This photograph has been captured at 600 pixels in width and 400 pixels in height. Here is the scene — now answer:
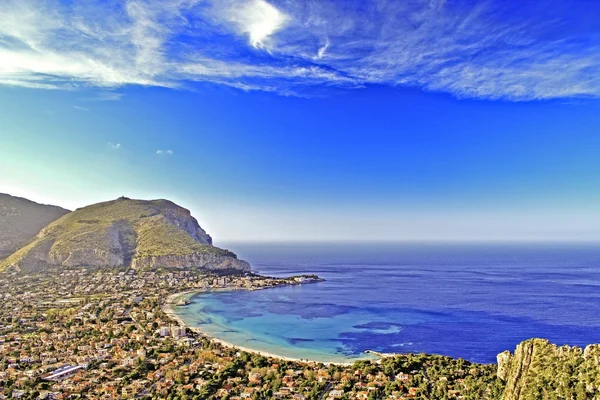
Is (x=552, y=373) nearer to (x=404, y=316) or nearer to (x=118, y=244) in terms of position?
(x=404, y=316)

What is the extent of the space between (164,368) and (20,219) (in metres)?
96.2

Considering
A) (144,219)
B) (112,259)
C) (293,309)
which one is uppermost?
(144,219)

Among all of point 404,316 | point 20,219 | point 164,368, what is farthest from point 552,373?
point 20,219

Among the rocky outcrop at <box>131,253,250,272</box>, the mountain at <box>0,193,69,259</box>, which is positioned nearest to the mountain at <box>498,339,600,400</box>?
the rocky outcrop at <box>131,253,250,272</box>

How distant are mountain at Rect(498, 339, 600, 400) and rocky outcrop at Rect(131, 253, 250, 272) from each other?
→ 72906 mm

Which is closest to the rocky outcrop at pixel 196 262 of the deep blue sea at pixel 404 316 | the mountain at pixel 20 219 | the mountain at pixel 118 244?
the mountain at pixel 118 244

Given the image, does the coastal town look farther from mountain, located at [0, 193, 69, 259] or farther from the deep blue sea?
mountain, located at [0, 193, 69, 259]

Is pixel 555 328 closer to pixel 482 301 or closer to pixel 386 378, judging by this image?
pixel 482 301

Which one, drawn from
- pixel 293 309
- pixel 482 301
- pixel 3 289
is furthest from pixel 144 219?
pixel 482 301

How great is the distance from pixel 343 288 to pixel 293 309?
2379 centimetres

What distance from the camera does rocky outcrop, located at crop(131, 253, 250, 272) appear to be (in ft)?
277

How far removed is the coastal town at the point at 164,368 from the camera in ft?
83.7

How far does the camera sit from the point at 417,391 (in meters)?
25.0

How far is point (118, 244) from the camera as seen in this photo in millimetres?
90188
